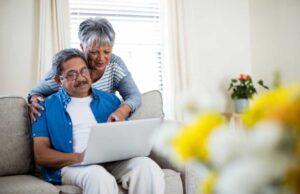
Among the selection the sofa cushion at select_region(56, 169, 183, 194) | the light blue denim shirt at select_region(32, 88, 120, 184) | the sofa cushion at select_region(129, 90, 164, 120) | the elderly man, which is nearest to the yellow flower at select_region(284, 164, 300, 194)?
the elderly man

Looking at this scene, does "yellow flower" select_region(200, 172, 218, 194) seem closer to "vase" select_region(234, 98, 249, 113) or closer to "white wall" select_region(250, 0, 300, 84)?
"white wall" select_region(250, 0, 300, 84)

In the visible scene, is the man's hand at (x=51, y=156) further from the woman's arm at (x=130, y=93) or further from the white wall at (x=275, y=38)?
the white wall at (x=275, y=38)

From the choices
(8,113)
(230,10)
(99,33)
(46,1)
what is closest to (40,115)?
(8,113)

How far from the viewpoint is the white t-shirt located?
1.96 m

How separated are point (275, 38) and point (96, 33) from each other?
7.39ft

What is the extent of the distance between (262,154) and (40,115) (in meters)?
1.73

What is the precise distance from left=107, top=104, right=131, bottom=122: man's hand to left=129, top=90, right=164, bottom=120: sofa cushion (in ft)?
0.42

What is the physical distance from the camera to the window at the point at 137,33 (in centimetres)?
359

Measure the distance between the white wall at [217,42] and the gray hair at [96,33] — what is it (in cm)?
152

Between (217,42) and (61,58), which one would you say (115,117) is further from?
(217,42)

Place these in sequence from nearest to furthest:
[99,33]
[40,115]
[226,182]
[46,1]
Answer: [226,182] → [40,115] → [99,33] → [46,1]

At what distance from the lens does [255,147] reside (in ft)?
→ 1.15

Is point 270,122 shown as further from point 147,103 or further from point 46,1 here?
point 46,1

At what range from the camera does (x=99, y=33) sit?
7.55 ft
